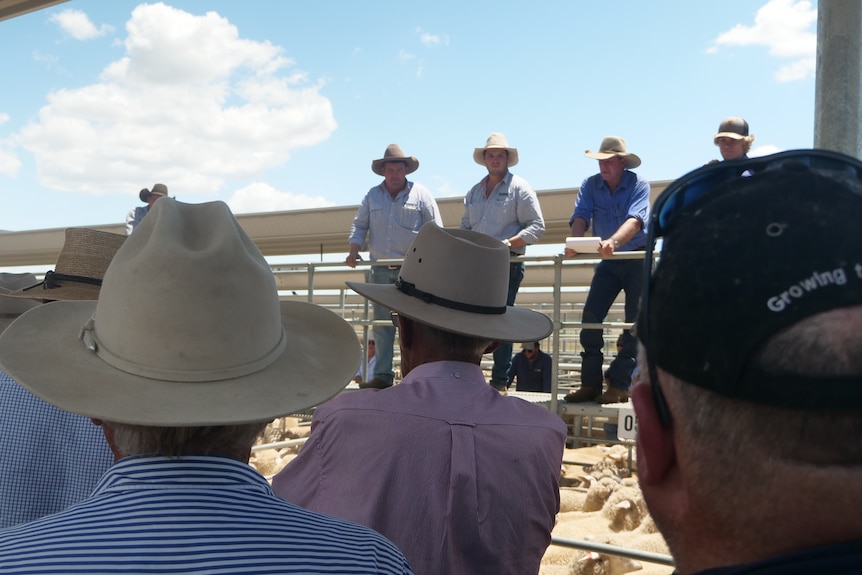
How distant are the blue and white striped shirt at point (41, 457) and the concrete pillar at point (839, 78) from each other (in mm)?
2329

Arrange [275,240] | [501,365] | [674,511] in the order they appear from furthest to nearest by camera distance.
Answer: [275,240] < [501,365] < [674,511]

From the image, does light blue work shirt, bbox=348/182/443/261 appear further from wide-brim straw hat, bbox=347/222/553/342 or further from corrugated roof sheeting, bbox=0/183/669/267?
corrugated roof sheeting, bbox=0/183/669/267

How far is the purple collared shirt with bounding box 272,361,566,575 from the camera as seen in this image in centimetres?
188

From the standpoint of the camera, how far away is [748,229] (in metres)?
0.75

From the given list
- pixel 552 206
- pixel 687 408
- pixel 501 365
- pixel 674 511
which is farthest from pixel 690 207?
pixel 552 206

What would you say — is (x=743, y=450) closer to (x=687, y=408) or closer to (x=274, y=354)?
(x=687, y=408)

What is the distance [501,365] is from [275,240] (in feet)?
28.2

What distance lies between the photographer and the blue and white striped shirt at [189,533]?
113 cm

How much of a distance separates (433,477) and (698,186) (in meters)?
1.19

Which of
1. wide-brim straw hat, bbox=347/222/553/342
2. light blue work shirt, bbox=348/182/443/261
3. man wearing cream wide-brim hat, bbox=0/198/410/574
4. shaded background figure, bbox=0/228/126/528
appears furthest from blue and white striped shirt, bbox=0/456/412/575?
light blue work shirt, bbox=348/182/443/261

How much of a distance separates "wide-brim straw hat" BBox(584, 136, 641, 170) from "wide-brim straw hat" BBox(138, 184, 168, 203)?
13.7ft

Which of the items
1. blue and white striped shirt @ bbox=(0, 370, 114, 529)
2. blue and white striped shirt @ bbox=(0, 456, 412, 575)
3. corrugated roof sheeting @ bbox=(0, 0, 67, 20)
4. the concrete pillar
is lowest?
blue and white striped shirt @ bbox=(0, 370, 114, 529)

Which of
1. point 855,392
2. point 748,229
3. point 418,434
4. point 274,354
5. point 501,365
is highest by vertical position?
point 748,229

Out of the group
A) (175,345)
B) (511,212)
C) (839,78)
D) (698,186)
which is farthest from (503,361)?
(698,186)
